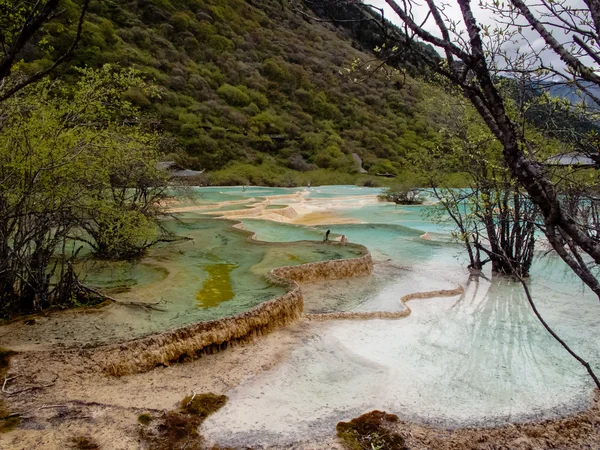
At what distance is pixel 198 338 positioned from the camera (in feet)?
22.6

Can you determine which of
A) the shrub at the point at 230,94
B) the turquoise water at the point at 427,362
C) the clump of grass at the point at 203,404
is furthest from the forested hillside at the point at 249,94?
the clump of grass at the point at 203,404

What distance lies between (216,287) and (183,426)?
175 inches

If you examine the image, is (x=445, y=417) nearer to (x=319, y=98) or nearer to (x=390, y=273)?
(x=390, y=273)

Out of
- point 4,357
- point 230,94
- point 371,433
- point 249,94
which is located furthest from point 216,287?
point 249,94

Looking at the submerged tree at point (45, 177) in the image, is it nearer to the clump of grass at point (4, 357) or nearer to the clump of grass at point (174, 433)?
the clump of grass at point (4, 357)

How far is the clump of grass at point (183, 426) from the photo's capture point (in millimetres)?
4691

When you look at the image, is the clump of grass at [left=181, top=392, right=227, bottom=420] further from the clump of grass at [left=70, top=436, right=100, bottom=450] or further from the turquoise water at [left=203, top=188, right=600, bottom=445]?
the clump of grass at [left=70, top=436, right=100, bottom=450]

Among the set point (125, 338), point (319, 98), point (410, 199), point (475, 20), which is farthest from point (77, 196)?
point (319, 98)

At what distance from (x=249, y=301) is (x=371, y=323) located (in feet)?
8.32

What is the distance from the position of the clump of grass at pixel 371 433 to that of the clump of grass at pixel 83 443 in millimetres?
2704

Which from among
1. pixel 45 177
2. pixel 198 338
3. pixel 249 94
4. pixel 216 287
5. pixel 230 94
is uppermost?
pixel 249 94

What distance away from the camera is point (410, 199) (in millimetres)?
31062

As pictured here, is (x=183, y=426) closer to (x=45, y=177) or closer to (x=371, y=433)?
(x=371, y=433)

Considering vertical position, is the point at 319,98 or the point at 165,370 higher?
the point at 319,98
